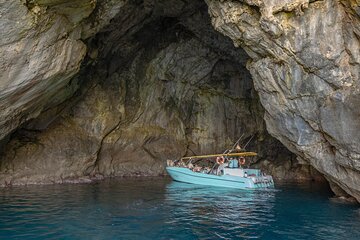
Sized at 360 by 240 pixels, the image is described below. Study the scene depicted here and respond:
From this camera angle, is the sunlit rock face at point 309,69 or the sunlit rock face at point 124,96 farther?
the sunlit rock face at point 124,96

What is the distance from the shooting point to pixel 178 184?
104 ft

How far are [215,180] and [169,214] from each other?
12.3 meters

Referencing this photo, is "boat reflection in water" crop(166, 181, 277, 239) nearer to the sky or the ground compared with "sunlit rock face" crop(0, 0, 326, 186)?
nearer to the ground

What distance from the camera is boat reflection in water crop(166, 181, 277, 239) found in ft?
52.2

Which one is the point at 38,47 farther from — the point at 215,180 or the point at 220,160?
the point at 220,160

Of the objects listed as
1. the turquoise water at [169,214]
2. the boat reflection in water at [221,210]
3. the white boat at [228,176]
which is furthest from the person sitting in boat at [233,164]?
the turquoise water at [169,214]

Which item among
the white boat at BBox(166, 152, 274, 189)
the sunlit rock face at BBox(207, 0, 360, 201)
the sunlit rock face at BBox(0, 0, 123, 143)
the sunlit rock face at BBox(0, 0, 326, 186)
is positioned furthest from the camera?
the white boat at BBox(166, 152, 274, 189)

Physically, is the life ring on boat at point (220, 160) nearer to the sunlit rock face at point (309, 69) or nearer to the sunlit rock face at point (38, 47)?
the sunlit rock face at point (309, 69)

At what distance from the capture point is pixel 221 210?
1995 centimetres

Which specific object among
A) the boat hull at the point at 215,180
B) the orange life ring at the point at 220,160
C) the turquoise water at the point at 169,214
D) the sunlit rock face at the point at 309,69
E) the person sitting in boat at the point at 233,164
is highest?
the sunlit rock face at the point at 309,69

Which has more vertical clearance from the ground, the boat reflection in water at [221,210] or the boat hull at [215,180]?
the boat hull at [215,180]

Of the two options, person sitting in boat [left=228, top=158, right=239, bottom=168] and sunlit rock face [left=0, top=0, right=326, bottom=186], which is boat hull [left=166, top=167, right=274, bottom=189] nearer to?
person sitting in boat [left=228, top=158, right=239, bottom=168]

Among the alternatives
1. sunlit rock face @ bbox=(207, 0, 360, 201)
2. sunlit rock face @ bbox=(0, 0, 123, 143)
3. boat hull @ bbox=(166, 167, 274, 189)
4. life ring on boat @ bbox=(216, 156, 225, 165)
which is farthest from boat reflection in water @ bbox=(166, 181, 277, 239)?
sunlit rock face @ bbox=(0, 0, 123, 143)

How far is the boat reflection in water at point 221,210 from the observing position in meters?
15.9
